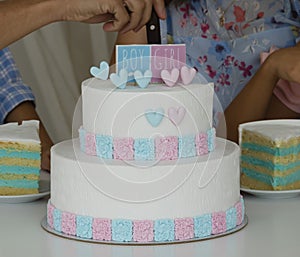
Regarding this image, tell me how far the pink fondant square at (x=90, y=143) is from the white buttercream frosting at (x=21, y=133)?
→ 0.25 m

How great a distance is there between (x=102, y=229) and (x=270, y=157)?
1.39ft

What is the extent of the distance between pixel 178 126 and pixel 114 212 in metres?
0.17

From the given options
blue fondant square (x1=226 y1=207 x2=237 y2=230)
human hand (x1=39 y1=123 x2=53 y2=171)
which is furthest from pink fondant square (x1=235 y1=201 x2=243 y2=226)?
human hand (x1=39 y1=123 x2=53 y2=171)

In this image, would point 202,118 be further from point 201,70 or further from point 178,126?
point 201,70

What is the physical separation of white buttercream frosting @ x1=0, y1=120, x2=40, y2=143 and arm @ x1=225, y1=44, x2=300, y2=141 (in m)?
0.55

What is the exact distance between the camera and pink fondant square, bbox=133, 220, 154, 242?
1.32 metres

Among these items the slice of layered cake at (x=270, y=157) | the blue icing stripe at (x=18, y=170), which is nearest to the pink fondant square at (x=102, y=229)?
the blue icing stripe at (x=18, y=170)

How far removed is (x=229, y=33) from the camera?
2.36 meters

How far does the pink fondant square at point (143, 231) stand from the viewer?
132cm

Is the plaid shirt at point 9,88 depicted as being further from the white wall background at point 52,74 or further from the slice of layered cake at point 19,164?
the slice of layered cake at point 19,164

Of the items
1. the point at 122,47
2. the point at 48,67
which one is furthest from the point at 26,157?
the point at 48,67

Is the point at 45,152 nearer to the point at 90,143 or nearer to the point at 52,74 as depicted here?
the point at 90,143

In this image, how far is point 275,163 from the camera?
160 centimetres

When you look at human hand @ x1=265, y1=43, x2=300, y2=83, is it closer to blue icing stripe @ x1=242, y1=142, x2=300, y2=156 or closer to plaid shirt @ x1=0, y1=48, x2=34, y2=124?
blue icing stripe @ x1=242, y1=142, x2=300, y2=156
